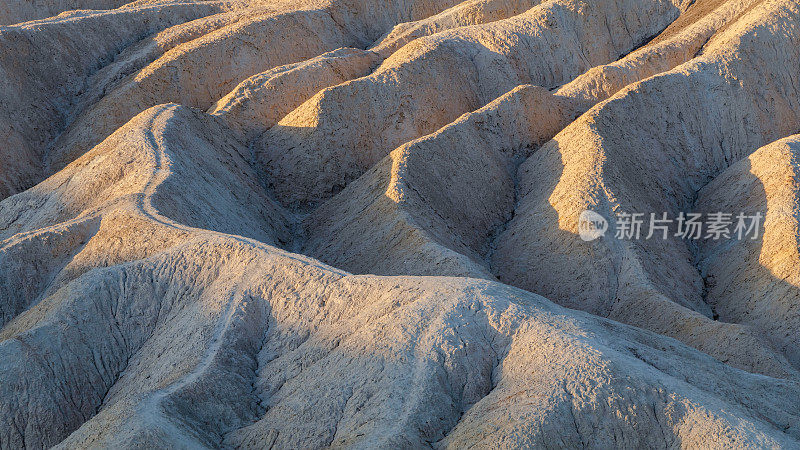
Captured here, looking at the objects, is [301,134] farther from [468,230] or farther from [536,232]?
[536,232]

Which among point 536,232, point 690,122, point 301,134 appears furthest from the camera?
point 690,122

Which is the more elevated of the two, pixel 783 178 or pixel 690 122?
pixel 690 122

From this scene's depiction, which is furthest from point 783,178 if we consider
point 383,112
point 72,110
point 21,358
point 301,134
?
point 72,110

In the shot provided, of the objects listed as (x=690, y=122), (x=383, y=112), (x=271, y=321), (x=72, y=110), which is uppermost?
(x=72, y=110)

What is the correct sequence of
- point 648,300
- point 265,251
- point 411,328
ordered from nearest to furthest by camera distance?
point 411,328 < point 265,251 < point 648,300

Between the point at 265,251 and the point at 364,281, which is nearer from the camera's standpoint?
the point at 364,281

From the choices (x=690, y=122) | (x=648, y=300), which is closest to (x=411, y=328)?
(x=648, y=300)

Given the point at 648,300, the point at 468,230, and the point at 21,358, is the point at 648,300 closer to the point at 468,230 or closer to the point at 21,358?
the point at 468,230
